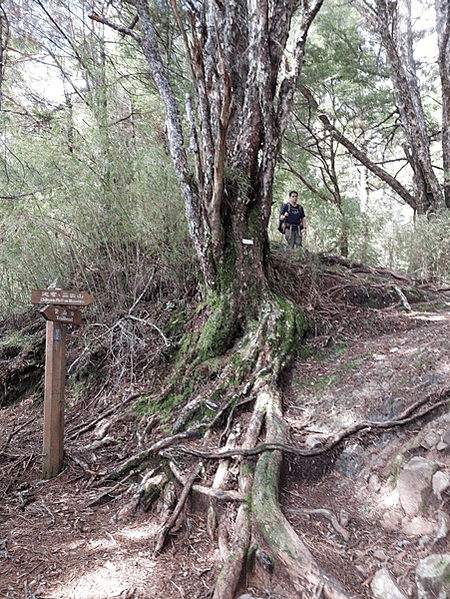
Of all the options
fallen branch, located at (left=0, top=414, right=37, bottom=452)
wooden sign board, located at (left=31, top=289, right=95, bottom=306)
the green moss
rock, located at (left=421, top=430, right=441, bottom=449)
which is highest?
wooden sign board, located at (left=31, top=289, right=95, bottom=306)

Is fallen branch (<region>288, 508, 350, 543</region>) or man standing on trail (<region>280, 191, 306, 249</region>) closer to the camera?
fallen branch (<region>288, 508, 350, 543</region>)

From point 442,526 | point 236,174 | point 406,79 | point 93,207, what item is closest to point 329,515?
point 442,526

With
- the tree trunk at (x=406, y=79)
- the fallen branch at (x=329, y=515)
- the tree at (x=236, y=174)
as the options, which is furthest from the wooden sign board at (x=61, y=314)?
the tree trunk at (x=406, y=79)

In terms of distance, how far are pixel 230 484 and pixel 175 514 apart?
419 mm

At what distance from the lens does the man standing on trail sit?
6.64 meters

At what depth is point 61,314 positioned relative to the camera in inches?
139

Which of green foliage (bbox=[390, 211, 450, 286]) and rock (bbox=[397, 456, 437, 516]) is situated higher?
green foliage (bbox=[390, 211, 450, 286])

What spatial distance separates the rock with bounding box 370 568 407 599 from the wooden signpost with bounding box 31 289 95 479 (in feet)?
8.74

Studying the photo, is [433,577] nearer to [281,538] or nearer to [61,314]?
[281,538]

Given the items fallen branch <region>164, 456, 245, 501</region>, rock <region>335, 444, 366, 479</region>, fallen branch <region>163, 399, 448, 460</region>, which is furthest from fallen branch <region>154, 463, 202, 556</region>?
rock <region>335, 444, 366, 479</region>

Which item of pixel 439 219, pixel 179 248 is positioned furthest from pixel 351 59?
pixel 179 248

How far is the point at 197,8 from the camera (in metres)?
4.14

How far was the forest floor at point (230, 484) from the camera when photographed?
208 cm

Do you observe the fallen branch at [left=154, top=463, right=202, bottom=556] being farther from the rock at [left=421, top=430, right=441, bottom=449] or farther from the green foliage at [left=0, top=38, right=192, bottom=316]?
the green foliage at [left=0, top=38, right=192, bottom=316]
